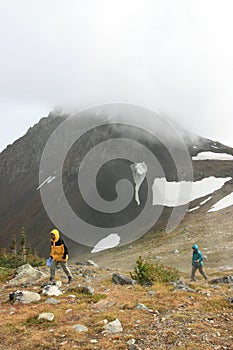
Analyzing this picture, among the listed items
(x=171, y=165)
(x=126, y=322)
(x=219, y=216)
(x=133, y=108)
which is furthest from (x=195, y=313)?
(x=133, y=108)

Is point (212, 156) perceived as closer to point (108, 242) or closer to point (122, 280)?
point (108, 242)

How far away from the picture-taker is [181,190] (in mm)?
84812

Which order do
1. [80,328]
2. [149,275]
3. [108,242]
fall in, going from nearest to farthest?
[80,328], [149,275], [108,242]

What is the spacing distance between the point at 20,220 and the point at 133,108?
76.6 metres

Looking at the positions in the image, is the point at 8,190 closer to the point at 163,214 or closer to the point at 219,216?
the point at 163,214

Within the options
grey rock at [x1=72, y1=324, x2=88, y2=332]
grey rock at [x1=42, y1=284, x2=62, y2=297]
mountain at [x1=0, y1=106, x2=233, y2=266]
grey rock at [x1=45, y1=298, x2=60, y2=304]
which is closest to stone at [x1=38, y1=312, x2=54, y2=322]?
grey rock at [x1=72, y1=324, x2=88, y2=332]

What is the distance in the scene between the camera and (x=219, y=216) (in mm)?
55656

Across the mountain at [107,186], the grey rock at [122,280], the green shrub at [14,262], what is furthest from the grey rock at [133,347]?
the mountain at [107,186]

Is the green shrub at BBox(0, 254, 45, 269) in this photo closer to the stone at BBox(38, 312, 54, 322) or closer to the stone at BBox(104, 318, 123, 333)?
the stone at BBox(38, 312, 54, 322)

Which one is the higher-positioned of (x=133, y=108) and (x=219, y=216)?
(x=133, y=108)

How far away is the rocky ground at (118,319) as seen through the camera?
9.06 metres

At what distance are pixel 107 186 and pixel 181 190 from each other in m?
30.1

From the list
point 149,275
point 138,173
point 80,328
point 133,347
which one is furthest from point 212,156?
point 133,347

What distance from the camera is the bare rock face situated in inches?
755
